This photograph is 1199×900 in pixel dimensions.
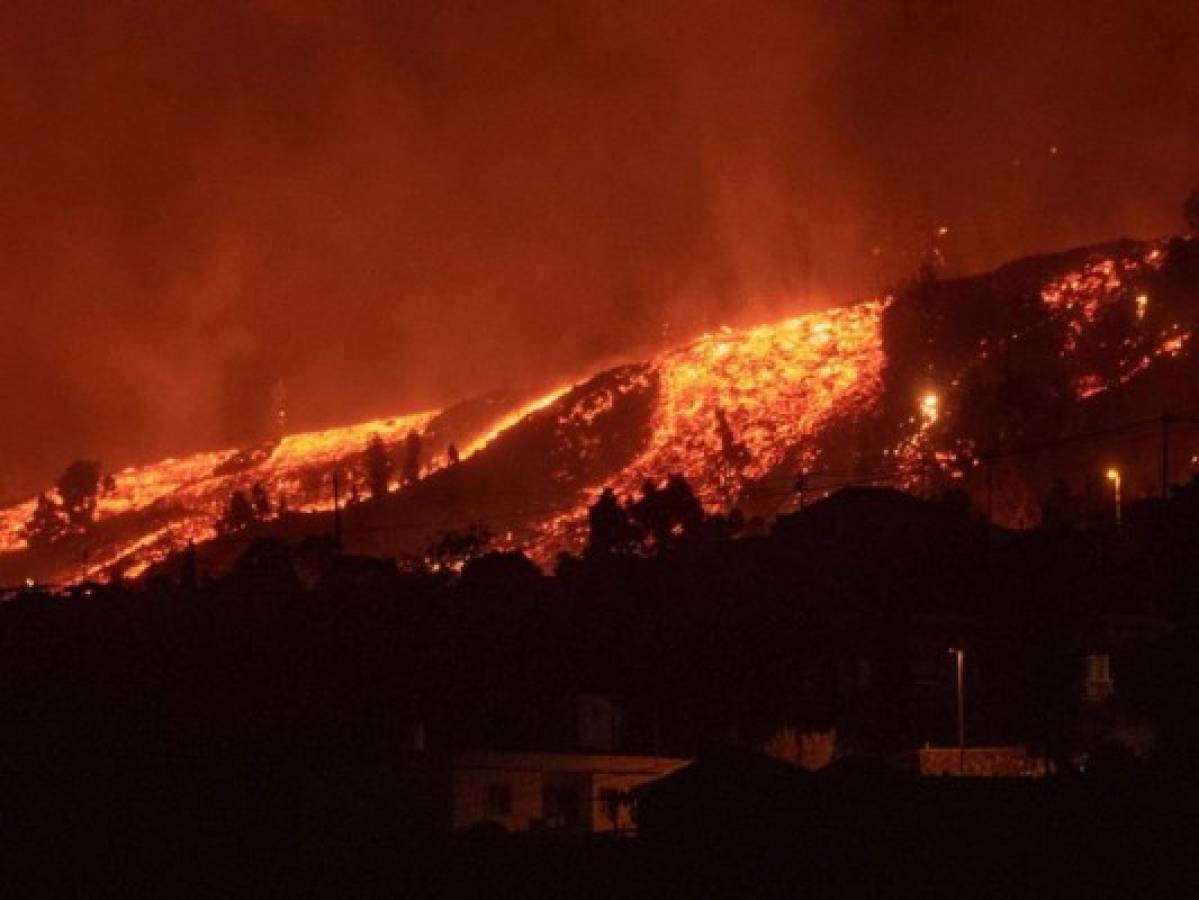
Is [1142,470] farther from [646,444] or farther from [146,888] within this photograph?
[146,888]

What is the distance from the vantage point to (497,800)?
4362 centimetres

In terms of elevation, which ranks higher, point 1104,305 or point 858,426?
point 1104,305

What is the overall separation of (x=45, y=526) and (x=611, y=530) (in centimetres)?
11102

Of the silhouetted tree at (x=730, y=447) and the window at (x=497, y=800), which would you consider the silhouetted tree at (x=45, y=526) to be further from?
the window at (x=497, y=800)

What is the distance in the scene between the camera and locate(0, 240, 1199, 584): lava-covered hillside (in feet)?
423

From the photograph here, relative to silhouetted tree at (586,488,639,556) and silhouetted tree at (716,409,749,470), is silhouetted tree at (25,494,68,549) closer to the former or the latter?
silhouetted tree at (716,409,749,470)

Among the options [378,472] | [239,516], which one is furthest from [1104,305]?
[239,516]

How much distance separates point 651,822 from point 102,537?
157715 mm

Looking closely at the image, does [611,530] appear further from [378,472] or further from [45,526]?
[45,526]

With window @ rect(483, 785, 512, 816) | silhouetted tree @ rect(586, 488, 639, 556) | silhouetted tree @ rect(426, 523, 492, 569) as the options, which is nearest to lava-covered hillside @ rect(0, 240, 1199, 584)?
silhouetted tree @ rect(586, 488, 639, 556)

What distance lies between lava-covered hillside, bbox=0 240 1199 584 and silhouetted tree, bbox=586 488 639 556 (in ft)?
98.7

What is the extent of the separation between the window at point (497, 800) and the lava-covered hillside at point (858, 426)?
73.8 m

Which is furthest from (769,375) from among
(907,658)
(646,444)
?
(907,658)

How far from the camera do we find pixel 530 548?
129 meters
